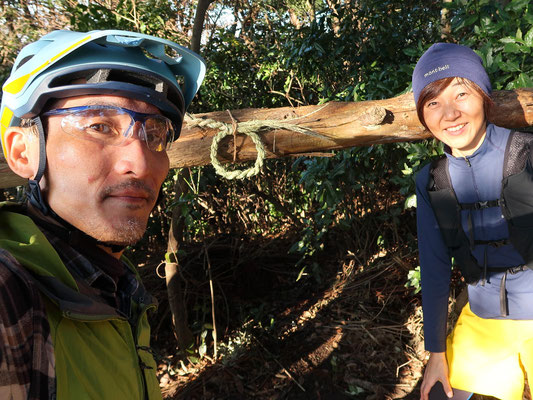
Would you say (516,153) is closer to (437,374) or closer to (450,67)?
(450,67)

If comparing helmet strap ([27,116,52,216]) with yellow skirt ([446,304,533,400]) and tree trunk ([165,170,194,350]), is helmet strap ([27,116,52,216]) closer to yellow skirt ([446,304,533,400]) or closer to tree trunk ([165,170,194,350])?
yellow skirt ([446,304,533,400])

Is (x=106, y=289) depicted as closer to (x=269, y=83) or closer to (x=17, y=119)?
(x=17, y=119)

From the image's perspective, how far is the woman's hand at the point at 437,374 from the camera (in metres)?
2.35

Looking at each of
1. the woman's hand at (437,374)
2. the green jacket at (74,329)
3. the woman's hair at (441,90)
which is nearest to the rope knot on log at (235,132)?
the woman's hair at (441,90)

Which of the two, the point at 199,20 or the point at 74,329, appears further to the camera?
the point at 199,20

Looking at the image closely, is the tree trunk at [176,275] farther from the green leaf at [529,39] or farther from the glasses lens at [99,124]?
the green leaf at [529,39]

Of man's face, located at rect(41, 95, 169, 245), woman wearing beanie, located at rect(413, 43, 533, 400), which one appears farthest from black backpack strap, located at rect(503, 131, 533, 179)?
man's face, located at rect(41, 95, 169, 245)

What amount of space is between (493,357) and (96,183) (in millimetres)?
2189

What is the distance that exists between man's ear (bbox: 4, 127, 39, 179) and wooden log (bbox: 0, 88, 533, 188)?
37.1 inches

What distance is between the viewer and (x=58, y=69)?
1.37 metres

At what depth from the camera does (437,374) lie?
2393mm

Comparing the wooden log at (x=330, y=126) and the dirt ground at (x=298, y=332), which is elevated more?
the wooden log at (x=330, y=126)

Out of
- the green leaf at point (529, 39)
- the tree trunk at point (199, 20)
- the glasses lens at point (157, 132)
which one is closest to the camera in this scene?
the glasses lens at point (157, 132)

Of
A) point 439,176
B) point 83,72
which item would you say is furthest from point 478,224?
point 83,72
